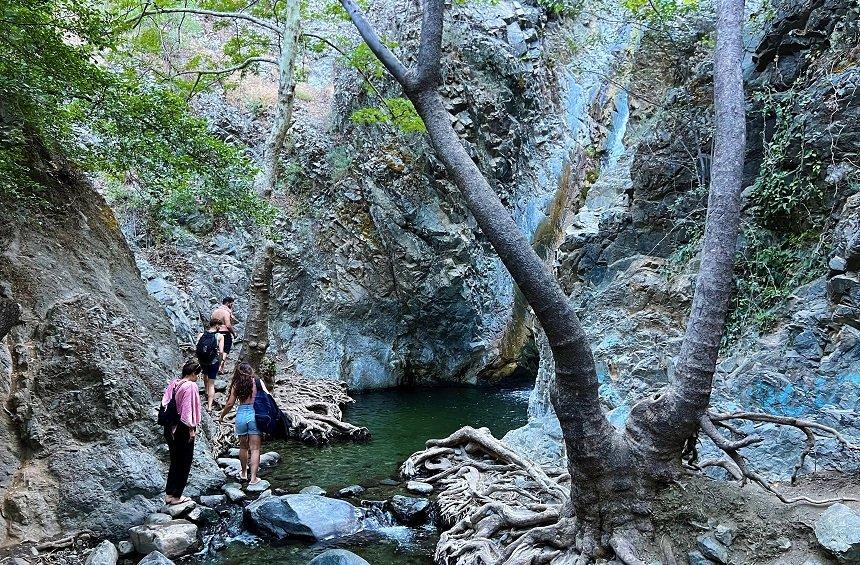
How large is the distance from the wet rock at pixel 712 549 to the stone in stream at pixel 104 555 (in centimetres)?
486

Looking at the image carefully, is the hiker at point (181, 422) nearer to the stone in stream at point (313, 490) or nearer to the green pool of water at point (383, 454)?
the green pool of water at point (383, 454)

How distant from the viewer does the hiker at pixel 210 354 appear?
9.38 m

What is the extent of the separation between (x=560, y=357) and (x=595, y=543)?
1.47 metres

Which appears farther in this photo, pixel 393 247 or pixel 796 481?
pixel 393 247

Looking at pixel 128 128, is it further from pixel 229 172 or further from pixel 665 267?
pixel 665 267

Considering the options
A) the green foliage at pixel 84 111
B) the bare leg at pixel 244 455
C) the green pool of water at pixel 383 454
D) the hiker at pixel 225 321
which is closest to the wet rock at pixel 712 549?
the green pool of water at pixel 383 454

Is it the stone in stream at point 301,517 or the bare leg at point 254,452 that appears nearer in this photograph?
the stone in stream at point 301,517

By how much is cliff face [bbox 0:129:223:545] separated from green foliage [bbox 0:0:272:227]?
583mm

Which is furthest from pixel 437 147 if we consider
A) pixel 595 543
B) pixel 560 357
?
pixel 595 543

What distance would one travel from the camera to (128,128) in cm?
629

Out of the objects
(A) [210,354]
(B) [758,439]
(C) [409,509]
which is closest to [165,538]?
(C) [409,509]

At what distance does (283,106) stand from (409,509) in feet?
23.6

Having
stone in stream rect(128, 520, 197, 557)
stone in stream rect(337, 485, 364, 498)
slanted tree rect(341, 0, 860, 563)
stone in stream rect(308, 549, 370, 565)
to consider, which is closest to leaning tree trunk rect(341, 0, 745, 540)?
slanted tree rect(341, 0, 860, 563)

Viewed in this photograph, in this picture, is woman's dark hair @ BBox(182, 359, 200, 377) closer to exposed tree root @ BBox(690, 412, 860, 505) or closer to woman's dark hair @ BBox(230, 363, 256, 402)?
woman's dark hair @ BBox(230, 363, 256, 402)
